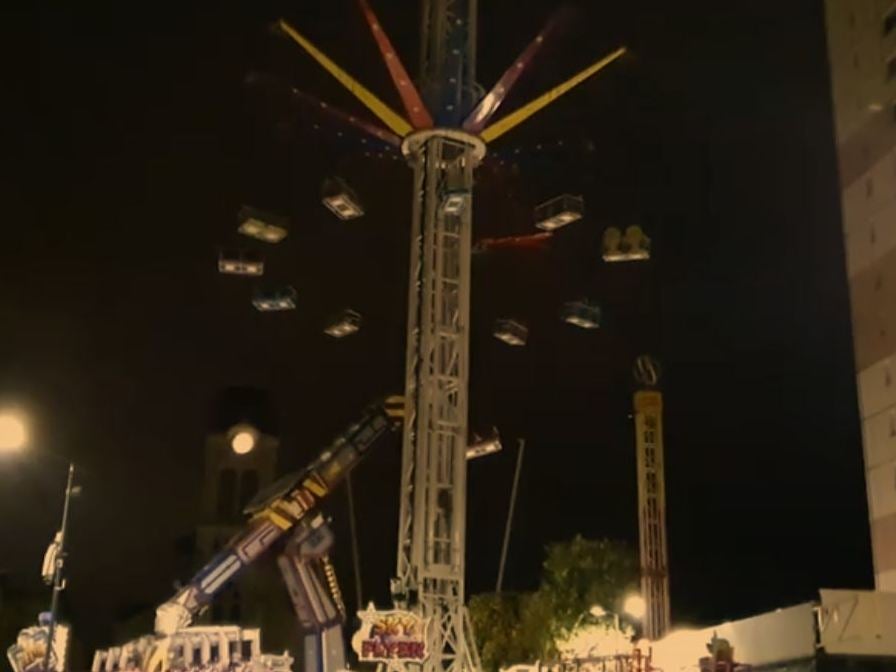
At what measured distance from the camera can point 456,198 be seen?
23297 mm

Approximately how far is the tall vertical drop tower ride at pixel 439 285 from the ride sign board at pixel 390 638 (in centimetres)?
41

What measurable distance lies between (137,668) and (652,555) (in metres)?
18.2

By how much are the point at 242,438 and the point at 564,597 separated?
20.6 meters

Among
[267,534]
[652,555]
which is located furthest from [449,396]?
[652,555]

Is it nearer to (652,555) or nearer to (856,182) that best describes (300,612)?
(652,555)

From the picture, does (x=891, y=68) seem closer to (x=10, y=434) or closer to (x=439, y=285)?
(x=439, y=285)

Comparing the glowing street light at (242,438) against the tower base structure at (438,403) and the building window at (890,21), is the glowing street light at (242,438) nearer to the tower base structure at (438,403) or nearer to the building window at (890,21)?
the tower base structure at (438,403)

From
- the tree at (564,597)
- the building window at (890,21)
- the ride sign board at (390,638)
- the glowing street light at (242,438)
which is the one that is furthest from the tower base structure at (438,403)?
the glowing street light at (242,438)

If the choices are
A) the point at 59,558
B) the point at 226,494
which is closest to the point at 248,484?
the point at 226,494

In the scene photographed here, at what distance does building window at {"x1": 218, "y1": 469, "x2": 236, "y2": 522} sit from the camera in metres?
53.4

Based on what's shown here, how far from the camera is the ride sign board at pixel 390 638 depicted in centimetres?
2066

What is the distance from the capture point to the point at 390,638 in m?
20.7

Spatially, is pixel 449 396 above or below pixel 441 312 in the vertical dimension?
below

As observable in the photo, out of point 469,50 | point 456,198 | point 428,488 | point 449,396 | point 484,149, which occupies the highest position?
point 469,50
